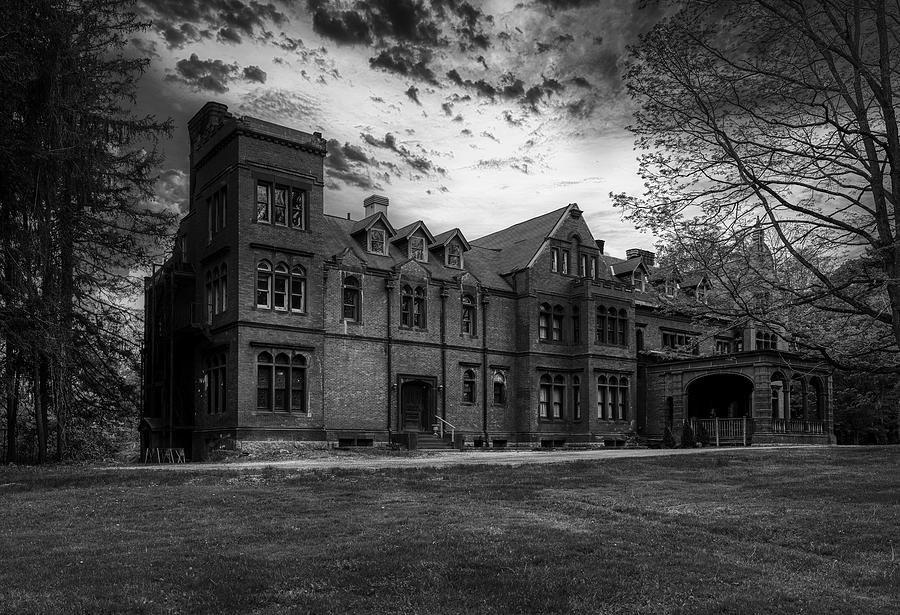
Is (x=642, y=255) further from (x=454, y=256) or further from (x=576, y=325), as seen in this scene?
(x=454, y=256)

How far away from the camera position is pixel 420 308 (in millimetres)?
39062

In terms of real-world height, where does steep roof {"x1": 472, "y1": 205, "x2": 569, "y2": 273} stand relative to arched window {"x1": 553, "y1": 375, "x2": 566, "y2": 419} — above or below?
above

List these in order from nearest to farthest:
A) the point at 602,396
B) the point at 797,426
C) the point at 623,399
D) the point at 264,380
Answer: the point at 264,380 < the point at 797,426 < the point at 602,396 < the point at 623,399

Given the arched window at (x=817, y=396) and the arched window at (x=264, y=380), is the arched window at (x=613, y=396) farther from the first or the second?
the arched window at (x=264, y=380)

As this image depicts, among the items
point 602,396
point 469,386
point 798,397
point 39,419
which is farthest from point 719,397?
point 39,419

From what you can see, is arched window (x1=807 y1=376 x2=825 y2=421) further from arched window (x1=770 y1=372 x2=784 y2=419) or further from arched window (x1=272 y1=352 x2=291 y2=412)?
arched window (x1=272 y1=352 x2=291 y2=412)

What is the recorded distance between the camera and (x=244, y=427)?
3106cm

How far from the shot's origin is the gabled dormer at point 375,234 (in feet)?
126

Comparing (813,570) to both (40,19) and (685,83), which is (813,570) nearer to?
(685,83)

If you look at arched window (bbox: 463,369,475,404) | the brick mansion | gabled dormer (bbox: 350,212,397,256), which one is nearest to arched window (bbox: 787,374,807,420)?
the brick mansion

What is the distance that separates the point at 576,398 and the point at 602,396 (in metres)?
1.49

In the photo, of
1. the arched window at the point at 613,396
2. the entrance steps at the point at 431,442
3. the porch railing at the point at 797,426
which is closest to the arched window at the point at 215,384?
the entrance steps at the point at 431,442

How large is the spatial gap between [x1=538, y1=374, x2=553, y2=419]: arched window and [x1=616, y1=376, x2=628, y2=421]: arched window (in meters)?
4.32

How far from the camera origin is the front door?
37844 millimetres
